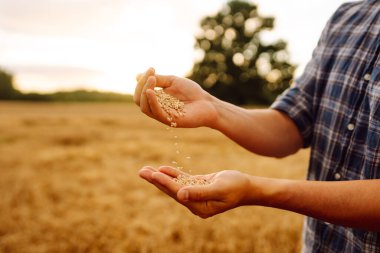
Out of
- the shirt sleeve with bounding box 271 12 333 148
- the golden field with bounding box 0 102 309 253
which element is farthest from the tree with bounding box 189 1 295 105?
the shirt sleeve with bounding box 271 12 333 148

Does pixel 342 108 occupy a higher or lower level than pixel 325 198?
higher

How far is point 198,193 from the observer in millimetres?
1288

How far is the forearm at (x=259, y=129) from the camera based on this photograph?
1783mm

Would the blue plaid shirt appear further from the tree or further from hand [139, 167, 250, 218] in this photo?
the tree

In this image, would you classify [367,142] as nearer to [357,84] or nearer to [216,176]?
[357,84]

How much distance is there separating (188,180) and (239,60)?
21.6 m

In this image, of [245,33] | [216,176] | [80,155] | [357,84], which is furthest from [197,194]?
[245,33]

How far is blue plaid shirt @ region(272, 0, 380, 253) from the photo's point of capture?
1540mm

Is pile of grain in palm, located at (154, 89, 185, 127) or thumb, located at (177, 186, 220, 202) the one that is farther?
pile of grain in palm, located at (154, 89, 185, 127)

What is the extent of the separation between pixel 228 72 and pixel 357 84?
20.3 meters

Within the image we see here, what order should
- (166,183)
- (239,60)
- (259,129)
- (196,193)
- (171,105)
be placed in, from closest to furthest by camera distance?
(196,193)
(166,183)
(171,105)
(259,129)
(239,60)

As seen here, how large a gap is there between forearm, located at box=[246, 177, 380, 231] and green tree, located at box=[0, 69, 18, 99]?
1205 inches

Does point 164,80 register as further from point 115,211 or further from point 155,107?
point 115,211

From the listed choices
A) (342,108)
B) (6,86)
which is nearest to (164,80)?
(342,108)
